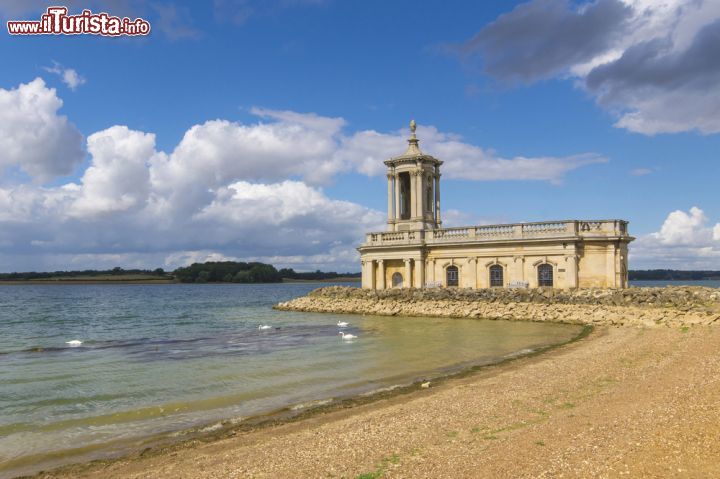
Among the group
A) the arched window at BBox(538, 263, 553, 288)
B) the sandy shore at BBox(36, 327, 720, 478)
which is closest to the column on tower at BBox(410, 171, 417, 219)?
the arched window at BBox(538, 263, 553, 288)

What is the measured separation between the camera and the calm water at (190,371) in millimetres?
11406

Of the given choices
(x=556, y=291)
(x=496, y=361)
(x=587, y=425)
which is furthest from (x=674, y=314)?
(x=587, y=425)

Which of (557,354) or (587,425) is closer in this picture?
(587,425)

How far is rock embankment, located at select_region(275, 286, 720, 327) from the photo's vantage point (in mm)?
26453

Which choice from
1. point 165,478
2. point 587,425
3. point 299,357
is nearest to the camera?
point 165,478

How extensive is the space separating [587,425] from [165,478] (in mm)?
7175

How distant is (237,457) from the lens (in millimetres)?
8930

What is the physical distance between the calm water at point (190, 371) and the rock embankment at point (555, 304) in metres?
2.28

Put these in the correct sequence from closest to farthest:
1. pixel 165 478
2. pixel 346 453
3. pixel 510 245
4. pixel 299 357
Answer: pixel 165 478 → pixel 346 453 → pixel 299 357 → pixel 510 245

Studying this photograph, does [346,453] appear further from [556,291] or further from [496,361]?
[556,291]

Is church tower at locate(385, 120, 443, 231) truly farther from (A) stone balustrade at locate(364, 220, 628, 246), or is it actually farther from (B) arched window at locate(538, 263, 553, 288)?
(B) arched window at locate(538, 263, 553, 288)

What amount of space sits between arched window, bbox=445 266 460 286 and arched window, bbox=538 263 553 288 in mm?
6133

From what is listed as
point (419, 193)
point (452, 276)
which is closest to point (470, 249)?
point (452, 276)

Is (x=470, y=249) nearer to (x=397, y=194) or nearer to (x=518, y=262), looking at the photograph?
(x=518, y=262)
